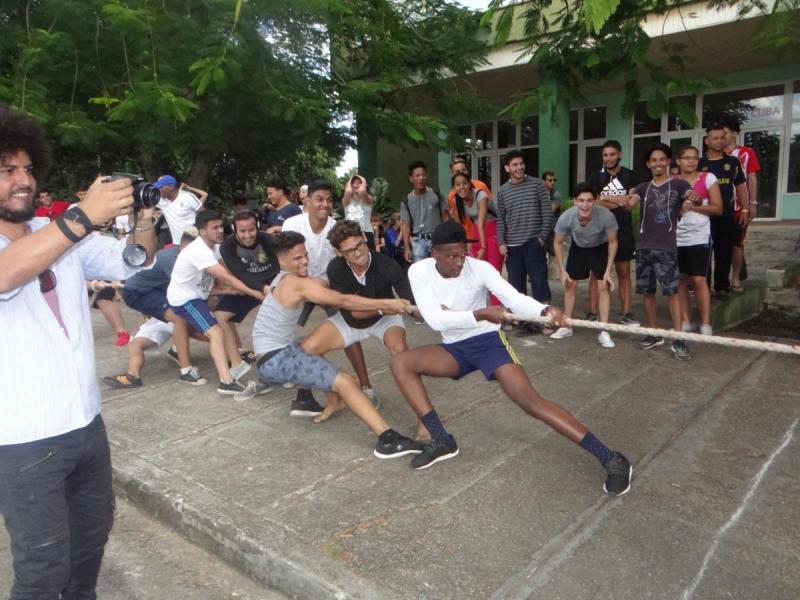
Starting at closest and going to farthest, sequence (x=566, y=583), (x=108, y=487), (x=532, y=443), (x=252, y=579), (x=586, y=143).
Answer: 1. (x=108, y=487)
2. (x=566, y=583)
3. (x=252, y=579)
4. (x=532, y=443)
5. (x=586, y=143)

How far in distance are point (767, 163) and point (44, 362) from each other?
14.6 metres

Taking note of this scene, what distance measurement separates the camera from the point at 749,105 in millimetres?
12945

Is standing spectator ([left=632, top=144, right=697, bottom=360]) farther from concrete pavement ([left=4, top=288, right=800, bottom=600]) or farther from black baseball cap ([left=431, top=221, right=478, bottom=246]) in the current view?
black baseball cap ([left=431, top=221, right=478, bottom=246])

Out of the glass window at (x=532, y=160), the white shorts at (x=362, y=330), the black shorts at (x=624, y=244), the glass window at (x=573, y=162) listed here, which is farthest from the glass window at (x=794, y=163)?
the white shorts at (x=362, y=330)

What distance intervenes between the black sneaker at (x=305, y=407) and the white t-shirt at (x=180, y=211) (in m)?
3.54

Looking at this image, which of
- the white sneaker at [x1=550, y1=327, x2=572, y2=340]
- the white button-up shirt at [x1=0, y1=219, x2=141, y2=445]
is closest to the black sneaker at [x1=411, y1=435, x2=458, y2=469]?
the white button-up shirt at [x1=0, y1=219, x2=141, y2=445]

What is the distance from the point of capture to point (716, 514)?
9.52 feet

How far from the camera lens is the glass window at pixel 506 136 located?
16.4 metres

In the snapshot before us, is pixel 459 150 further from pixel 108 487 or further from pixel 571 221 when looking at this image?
pixel 108 487

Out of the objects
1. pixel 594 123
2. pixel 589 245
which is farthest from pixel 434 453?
pixel 594 123

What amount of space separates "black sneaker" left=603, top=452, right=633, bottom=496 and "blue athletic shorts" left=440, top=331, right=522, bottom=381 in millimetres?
734

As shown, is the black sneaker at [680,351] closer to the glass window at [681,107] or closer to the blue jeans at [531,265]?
the blue jeans at [531,265]

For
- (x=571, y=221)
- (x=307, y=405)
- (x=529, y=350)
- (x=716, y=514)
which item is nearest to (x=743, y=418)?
(x=716, y=514)

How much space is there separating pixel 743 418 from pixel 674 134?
38.3 ft
